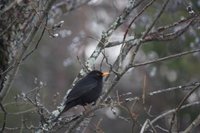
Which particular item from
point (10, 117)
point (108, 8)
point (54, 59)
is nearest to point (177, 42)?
point (10, 117)

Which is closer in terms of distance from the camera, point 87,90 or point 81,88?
point 81,88

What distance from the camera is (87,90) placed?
7266mm

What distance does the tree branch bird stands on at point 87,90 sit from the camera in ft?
22.4

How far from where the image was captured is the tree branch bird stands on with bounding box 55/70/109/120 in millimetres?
6828

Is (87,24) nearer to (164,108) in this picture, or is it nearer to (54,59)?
(54,59)

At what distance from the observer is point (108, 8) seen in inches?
764

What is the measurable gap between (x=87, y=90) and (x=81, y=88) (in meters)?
0.17

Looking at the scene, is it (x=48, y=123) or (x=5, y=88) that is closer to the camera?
(x=5, y=88)

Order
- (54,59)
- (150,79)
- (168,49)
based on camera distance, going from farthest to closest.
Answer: (54,59) → (150,79) → (168,49)

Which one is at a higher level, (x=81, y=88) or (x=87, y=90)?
(x=81, y=88)

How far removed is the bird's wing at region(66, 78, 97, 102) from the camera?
6.78m

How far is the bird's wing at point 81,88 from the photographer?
22.2 ft

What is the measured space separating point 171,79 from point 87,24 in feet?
32.3

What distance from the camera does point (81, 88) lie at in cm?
711
